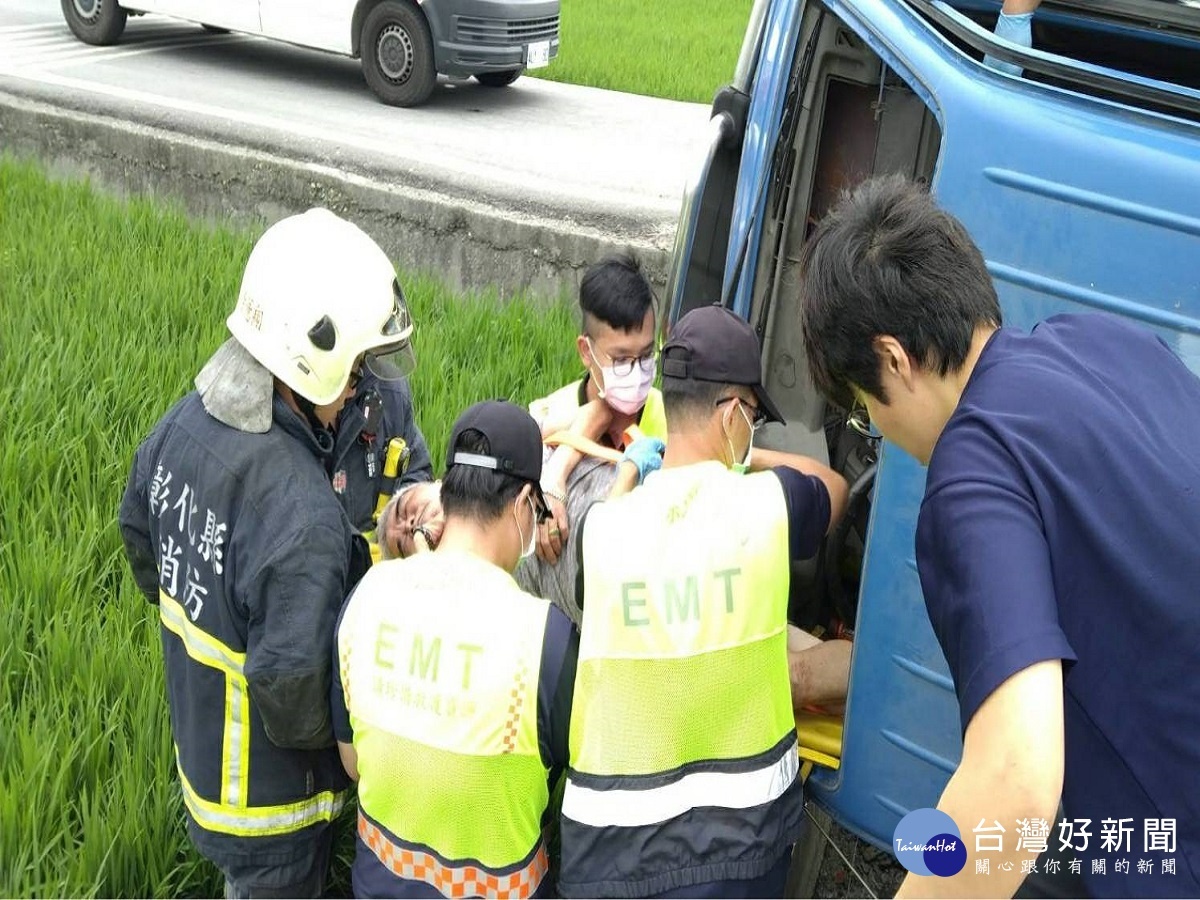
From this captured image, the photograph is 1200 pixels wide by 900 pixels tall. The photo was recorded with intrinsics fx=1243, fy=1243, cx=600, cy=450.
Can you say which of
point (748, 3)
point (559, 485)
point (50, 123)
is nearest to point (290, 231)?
point (559, 485)

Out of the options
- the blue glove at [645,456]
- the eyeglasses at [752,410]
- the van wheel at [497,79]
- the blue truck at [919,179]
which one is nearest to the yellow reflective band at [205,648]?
the blue glove at [645,456]

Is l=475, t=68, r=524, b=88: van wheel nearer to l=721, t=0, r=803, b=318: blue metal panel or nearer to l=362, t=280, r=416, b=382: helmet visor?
l=721, t=0, r=803, b=318: blue metal panel

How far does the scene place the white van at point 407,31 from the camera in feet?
31.0

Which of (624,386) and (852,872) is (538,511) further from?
(852,872)

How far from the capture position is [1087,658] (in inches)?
61.5

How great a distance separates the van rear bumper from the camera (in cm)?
934

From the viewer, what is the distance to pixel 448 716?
205cm

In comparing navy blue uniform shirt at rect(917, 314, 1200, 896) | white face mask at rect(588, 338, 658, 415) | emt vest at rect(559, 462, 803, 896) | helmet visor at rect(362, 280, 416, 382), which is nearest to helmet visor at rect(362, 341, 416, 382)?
helmet visor at rect(362, 280, 416, 382)

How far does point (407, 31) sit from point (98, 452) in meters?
6.31

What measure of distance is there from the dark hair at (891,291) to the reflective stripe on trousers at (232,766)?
1.26 metres

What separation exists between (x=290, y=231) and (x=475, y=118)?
289 inches

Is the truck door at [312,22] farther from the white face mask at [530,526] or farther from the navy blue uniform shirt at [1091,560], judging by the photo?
the navy blue uniform shirt at [1091,560]

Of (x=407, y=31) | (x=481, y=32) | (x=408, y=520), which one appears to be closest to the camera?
(x=408, y=520)

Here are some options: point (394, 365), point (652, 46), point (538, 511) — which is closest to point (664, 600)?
point (538, 511)
